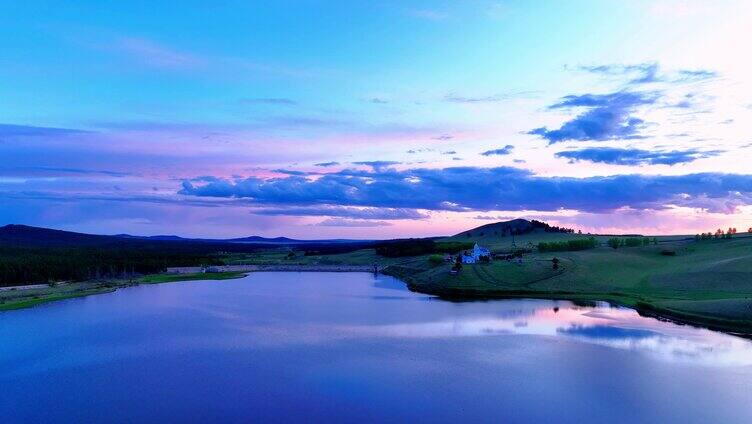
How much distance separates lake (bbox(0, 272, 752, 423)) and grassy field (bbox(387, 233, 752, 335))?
4.41 metres

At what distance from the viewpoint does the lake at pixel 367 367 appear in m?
23.8

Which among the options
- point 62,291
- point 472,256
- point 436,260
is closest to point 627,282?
point 472,256

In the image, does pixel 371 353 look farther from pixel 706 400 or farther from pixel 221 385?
pixel 706 400

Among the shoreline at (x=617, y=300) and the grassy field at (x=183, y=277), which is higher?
the grassy field at (x=183, y=277)

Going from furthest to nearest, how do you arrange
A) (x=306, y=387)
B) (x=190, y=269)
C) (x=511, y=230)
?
(x=511, y=230)
(x=190, y=269)
(x=306, y=387)

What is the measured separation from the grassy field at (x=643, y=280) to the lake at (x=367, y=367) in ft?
14.5

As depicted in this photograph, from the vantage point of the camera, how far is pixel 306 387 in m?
27.0

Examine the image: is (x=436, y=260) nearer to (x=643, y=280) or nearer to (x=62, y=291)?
(x=643, y=280)

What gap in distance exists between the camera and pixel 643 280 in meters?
70.5

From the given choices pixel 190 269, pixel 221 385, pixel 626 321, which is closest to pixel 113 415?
pixel 221 385

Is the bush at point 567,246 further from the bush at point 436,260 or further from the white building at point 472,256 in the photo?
the bush at point 436,260

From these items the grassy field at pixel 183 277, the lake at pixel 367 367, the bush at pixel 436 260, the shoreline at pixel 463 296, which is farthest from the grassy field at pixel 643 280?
the grassy field at pixel 183 277

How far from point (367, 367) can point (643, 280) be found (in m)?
51.2

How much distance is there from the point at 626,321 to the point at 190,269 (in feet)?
299
